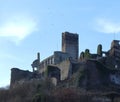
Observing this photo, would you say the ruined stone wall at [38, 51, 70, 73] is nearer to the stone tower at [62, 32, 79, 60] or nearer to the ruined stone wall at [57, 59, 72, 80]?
the stone tower at [62, 32, 79, 60]

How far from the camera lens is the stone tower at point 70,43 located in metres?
82.2

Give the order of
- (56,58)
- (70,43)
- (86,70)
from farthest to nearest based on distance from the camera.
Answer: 1. (70,43)
2. (56,58)
3. (86,70)

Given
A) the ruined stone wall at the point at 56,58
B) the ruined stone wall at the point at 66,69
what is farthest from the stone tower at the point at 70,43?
the ruined stone wall at the point at 66,69

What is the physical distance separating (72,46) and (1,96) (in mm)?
21056

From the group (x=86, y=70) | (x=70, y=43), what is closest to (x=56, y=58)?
(x=70, y=43)

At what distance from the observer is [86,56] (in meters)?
72.2

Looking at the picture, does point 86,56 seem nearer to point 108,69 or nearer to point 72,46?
point 108,69

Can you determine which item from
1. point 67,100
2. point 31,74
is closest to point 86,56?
point 31,74

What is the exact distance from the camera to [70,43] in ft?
271

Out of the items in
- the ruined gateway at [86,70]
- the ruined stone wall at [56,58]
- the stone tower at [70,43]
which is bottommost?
the ruined gateway at [86,70]

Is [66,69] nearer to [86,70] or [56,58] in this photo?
[86,70]

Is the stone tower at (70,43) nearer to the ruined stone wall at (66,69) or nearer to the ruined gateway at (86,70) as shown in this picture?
the ruined gateway at (86,70)

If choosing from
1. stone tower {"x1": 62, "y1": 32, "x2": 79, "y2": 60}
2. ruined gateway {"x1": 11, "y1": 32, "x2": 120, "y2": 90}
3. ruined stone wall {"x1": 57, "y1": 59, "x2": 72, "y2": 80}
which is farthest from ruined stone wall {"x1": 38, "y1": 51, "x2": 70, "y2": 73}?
ruined stone wall {"x1": 57, "y1": 59, "x2": 72, "y2": 80}

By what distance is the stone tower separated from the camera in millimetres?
82188
